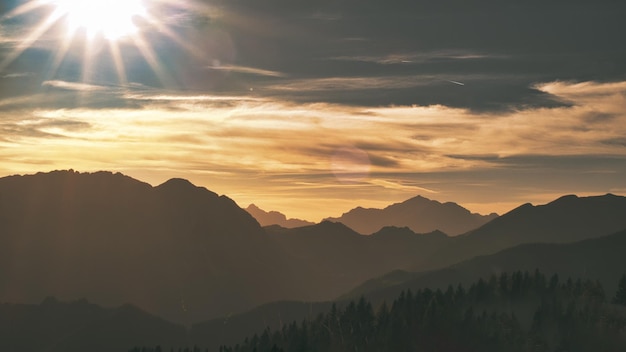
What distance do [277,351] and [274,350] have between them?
319 inches

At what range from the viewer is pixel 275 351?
598 feet

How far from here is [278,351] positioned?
18988cm

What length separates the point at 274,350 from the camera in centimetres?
18075

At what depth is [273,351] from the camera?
180 meters

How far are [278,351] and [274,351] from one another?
9843 millimetres

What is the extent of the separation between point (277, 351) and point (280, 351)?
7.61 feet

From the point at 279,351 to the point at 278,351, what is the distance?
12.1 inches

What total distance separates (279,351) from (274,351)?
9.99 meters

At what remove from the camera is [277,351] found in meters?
188

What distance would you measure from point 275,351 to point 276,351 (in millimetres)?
3750

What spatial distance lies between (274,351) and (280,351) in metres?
10.7

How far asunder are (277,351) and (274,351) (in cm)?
841

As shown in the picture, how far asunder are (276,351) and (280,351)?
16.8 ft
